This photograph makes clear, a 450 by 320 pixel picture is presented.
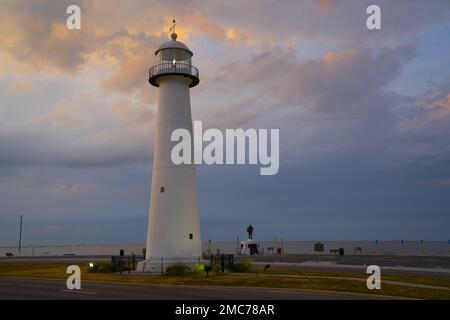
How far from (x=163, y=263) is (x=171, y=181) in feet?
18.4

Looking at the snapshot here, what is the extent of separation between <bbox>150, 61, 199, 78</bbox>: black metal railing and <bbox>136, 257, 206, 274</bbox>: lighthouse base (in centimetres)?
1311

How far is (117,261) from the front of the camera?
1319 inches

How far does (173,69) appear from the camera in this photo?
32.0 meters

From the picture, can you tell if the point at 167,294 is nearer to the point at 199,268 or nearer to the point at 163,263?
the point at 199,268

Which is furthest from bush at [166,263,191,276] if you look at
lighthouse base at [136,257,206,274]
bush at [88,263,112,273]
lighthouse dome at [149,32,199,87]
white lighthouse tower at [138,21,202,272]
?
lighthouse dome at [149,32,199,87]

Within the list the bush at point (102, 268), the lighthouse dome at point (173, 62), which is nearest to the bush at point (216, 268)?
the bush at point (102, 268)

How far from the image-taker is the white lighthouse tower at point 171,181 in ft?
100

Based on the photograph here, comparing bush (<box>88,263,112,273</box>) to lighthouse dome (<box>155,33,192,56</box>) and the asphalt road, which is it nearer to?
the asphalt road

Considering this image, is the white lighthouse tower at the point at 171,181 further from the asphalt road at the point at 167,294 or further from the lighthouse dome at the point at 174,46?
the asphalt road at the point at 167,294

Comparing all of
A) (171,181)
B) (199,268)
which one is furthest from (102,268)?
(171,181)

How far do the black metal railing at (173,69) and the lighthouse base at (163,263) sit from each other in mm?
13112

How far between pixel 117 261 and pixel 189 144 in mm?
10490
